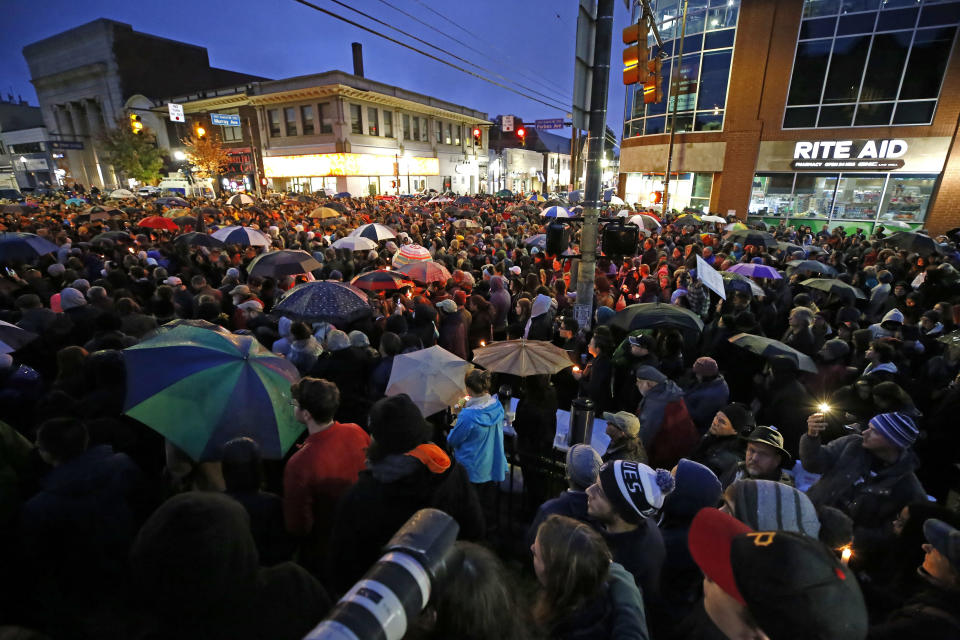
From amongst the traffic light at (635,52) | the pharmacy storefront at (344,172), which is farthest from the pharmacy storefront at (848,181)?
the pharmacy storefront at (344,172)

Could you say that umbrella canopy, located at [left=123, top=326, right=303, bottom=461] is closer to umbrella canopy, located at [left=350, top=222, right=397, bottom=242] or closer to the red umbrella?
umbrella canopy, located at [left=350, top=222, right=397, bottom=242]

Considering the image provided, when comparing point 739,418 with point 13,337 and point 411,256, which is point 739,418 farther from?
point 13,337

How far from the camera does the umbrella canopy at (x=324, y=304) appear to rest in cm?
575

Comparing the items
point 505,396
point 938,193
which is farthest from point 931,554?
point 938,193

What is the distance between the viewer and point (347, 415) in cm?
507

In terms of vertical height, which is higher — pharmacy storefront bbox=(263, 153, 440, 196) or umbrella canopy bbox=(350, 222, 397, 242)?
pharmacy storefront bbox=(263, 153, 440, 196)

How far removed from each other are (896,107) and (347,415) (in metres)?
28.9

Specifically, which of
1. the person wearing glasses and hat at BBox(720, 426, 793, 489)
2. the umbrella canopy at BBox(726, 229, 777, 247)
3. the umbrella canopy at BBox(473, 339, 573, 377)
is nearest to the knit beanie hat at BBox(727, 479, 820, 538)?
the person wearing glasses and hat at BBox(720, 426, 793, 489)

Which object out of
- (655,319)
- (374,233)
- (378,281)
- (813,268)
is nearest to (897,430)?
(655,319)

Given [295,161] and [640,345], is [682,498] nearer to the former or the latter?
[640,345]

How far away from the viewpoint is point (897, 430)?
3.06 metres

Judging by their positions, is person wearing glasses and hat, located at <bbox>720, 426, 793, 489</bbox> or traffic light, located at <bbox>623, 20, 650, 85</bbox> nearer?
person wearing glasses and hat, located at <bbox>720, 426, 793, 489</bbox>

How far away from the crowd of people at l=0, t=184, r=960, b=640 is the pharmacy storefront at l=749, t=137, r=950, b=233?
20.4 metres

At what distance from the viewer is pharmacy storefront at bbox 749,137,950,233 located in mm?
20531
